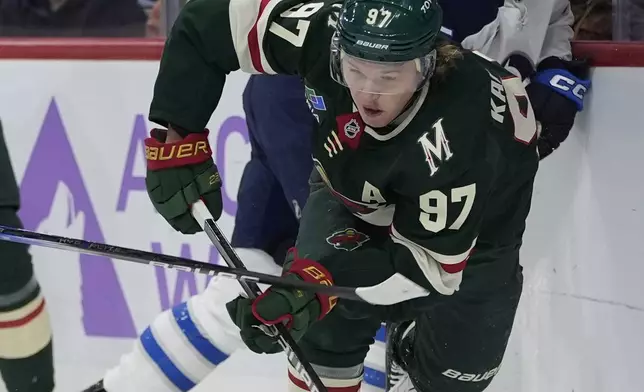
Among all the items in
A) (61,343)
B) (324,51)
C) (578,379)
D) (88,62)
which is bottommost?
(61,343)

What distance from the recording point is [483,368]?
1449mm

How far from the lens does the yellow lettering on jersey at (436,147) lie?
3.50 ft

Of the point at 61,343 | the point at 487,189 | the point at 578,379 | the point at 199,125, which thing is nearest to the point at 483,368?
the point at 578,379

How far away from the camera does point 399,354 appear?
1.60 m

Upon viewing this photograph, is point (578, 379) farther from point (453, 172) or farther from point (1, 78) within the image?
point (1, 78)

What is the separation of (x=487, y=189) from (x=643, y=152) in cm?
56

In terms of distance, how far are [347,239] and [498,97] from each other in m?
0.31

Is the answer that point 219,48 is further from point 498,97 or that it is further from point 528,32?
point 528,32

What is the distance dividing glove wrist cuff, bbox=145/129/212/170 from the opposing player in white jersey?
26 cm

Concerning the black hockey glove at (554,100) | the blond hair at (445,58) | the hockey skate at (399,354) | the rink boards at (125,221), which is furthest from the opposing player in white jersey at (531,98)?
the blond hair at (445,58)

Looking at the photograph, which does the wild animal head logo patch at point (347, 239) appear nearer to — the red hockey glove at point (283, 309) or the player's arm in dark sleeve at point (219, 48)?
the red hockey glove at point (283, 309)

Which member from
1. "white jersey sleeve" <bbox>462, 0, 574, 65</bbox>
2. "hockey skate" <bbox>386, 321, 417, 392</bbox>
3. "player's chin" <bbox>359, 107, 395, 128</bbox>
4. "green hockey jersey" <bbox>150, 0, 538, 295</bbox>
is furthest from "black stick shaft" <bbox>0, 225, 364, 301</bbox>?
"white jersey sleeve" <bbox>462, 0, 574, 65</bbox>

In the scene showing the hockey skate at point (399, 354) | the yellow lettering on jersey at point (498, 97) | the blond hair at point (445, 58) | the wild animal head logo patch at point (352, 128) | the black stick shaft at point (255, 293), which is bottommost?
the hockey skate at point (399, 354)

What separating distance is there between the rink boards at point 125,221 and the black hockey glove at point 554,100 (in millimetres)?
143
